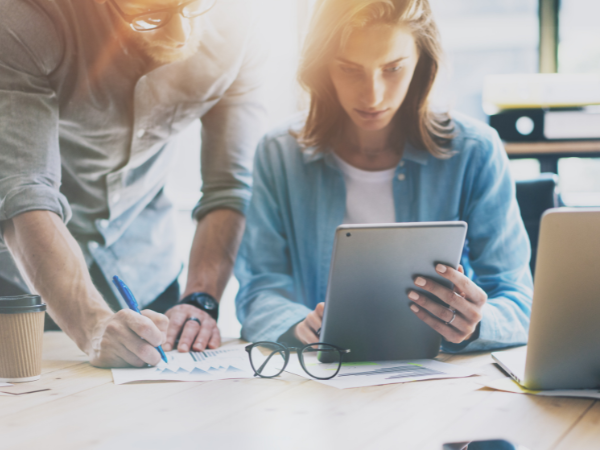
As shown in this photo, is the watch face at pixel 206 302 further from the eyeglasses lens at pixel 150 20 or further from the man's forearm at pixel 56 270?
the eyeglasses lens at pixel 150 20

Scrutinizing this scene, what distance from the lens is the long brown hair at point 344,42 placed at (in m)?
1.27

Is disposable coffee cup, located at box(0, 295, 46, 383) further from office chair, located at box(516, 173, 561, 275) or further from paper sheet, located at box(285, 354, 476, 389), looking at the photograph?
office chair, located at box(516, 173, 561, 275)

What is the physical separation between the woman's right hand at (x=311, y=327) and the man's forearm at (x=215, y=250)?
414mm

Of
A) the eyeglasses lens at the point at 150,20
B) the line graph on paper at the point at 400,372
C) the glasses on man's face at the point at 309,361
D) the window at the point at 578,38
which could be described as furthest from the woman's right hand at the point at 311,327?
the window at the point at 578,38

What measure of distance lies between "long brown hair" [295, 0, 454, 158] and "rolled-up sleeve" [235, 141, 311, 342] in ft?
0.50

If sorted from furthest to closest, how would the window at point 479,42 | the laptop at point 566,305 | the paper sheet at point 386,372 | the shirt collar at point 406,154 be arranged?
the window at point 479,42
the shirt collar at point 406,154
the paper sheet at point 386,372
the laptop at point 566,305

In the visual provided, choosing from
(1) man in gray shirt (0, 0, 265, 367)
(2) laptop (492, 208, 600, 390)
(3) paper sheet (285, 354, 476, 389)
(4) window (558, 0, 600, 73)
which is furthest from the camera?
(4) window (558, 0, 600, 73)

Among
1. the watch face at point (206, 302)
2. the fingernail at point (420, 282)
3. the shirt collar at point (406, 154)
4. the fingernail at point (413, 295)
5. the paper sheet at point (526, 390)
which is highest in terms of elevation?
the shirt collar at point (406, 154)

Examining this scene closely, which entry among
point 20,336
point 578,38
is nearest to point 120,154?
point 20,336

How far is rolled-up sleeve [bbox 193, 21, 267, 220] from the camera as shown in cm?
154

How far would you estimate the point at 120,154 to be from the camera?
1.39 metres

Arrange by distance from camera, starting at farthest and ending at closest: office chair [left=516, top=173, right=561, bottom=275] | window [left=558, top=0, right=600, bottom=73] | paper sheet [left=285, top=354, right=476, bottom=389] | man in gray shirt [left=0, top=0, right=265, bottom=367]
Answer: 1. window [left=558, top=0, right=600, bottom=73]
2. office chair [left=516, top=173, right=561, bottom=275]
3. man in gray shirt [left=0, top=0, right=265, bottom=367]
4. paper sheet [left=285, top=354, right=476, bottom=389]

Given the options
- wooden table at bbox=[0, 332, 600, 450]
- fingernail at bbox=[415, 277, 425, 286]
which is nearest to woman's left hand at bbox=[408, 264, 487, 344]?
fingernail at bbox=[415, 277, 425, 286]

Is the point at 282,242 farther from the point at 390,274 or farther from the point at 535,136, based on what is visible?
the point at 535,136
